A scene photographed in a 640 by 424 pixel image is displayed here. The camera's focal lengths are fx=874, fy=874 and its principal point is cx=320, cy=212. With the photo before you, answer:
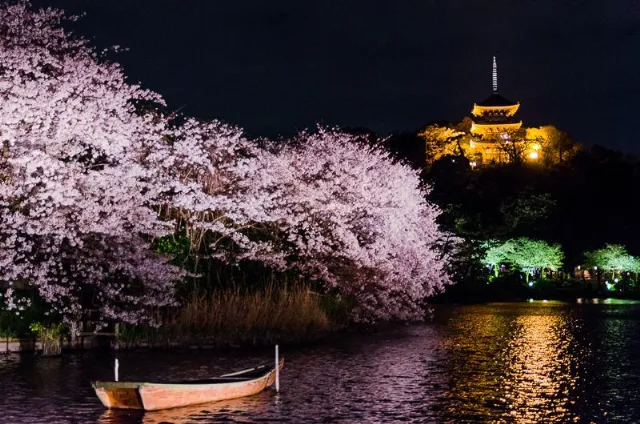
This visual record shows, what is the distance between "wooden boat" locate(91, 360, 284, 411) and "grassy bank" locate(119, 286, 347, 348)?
9819 mm

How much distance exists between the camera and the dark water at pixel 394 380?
56.0ft

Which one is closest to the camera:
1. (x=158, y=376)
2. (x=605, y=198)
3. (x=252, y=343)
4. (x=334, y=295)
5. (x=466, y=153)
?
(x=158, y=376)

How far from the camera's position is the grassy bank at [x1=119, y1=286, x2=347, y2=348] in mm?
27750

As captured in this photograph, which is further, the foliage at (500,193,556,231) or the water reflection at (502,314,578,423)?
the foliage at (500,193,556,231)

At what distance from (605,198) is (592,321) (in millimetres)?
46316

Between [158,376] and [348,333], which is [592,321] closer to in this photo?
[348,333]

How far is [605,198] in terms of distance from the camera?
87312 mm

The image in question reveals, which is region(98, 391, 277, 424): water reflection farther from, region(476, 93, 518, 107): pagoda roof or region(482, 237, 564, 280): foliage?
region(476, 93, 518, 107): pagoda roof

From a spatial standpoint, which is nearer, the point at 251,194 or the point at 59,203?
the point at 59,203

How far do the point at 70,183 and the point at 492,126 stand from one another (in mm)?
94049

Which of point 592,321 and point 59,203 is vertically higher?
point 59,203

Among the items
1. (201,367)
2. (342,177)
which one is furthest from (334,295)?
(201,367)

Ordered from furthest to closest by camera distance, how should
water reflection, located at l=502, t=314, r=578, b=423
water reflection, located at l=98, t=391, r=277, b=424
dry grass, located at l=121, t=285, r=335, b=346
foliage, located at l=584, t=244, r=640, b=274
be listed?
foliage, located at l=584, t=244, r=640, b=274
dry grass, located at l=121, t=285, r=335, b=346
water reflection, located at l=502, t=314, r=578, b=423
water reflection, located at l=98, t=391, r=277, b=424

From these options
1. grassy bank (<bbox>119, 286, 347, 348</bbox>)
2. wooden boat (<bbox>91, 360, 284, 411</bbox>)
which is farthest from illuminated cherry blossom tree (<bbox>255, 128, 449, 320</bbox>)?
wooden boat (<bbox>91, 360, 284, 411</bbox>)
